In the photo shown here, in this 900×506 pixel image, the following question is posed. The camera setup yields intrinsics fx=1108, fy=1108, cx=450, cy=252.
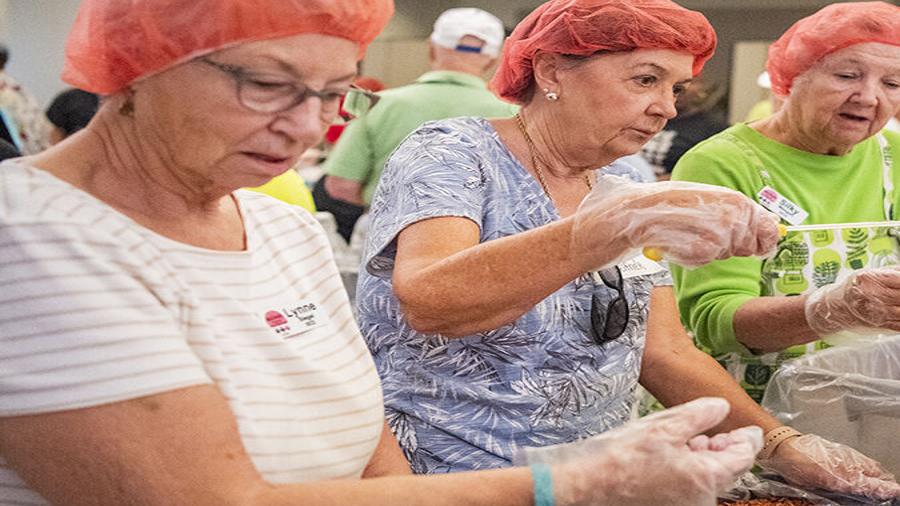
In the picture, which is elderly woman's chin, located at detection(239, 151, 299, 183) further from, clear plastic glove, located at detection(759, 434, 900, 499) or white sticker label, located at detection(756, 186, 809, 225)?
white sticker label, located at detection(756, 186, 809, 225)

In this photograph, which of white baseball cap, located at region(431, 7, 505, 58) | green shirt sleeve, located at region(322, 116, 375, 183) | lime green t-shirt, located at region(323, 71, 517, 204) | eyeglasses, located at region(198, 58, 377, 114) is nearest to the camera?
eyeglasses, located at region(198, 58, 377, 114)

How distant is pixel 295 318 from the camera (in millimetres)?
1401

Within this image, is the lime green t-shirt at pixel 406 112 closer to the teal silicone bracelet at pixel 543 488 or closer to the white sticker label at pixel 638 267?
the white sticker label at pixel 638 267

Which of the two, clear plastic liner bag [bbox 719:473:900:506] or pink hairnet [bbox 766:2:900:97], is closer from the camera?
clear plastic liner bag [bbox 719:473:900:506]

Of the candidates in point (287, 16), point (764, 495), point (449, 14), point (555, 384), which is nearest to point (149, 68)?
point (287, 16)

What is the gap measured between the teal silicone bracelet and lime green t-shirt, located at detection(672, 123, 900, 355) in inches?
44.8

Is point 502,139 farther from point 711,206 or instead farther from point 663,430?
point 663,430

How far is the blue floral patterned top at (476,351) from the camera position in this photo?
5.71 ft

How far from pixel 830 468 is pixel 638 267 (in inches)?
19.4

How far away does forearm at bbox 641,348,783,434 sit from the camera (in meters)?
2.07

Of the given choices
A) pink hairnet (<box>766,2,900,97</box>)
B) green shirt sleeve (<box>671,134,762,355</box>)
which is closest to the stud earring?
green shirt sleeve (<box>671,134,762,355</box>)

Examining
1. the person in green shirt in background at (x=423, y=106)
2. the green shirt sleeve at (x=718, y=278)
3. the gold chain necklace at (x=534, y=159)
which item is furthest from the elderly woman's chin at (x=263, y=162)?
the person in green shirt in background at (x=423, y=106)

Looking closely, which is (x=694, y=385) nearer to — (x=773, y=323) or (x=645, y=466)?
(x=773, y=323)

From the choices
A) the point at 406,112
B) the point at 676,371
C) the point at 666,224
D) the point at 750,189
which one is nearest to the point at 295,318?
the point at 666,224
